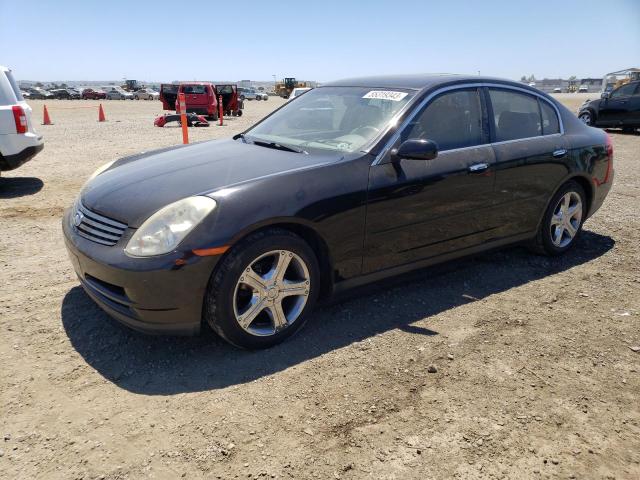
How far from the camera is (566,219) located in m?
4.76

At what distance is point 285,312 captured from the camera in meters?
3.19

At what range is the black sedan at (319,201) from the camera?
9.12 ft

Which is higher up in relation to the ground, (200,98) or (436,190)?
(436,190)

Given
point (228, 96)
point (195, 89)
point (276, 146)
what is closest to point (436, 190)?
point (276, 146)

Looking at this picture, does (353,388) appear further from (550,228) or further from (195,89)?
(195,89)

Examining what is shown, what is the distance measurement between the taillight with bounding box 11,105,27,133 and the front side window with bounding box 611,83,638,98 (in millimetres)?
16483

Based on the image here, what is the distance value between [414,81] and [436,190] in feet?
2.98

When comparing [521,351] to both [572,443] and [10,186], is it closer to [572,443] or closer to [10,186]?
[572,443]

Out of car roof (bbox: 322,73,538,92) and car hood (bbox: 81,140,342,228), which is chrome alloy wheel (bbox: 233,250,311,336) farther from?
car roof (bbox: 322,73,538,92)

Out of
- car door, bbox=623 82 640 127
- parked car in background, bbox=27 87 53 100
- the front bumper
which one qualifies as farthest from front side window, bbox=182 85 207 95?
parked car in background, bbox=27 87 53 100

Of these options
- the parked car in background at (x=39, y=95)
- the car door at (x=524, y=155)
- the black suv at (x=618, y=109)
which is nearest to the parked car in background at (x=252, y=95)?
the parked car in background at (x=39, y=95)

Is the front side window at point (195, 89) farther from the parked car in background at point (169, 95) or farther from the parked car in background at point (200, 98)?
the parked car in background at point (169, 95)

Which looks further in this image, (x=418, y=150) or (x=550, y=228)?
(x=550, y=228)

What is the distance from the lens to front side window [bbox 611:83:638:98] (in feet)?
51.8
